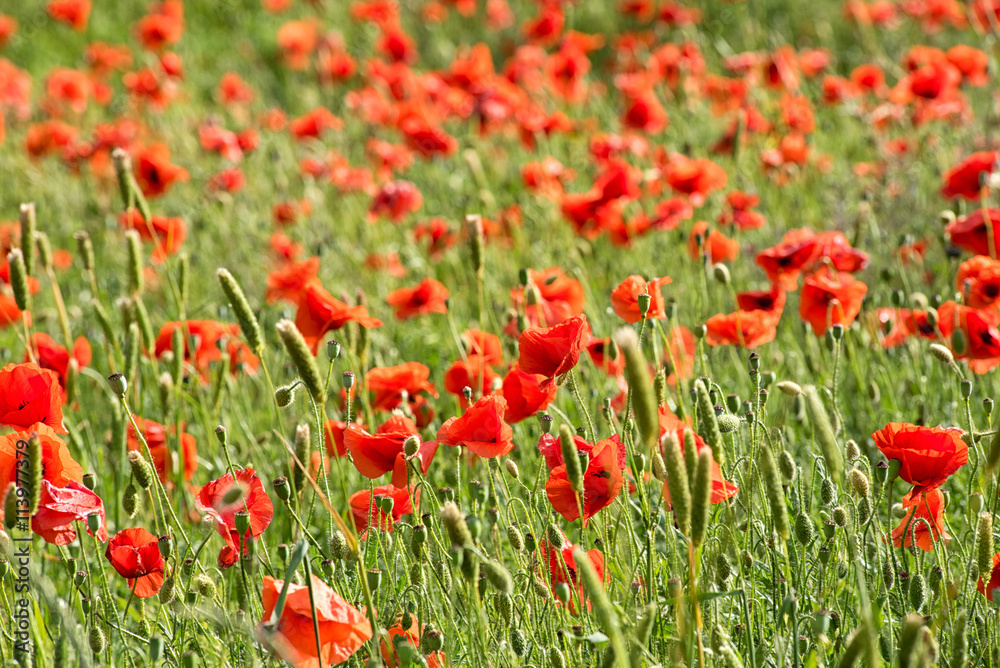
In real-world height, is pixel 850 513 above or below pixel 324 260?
above

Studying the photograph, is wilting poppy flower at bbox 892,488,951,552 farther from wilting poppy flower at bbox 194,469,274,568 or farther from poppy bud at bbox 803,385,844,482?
wilting poppy flower at bbox 194,469,274,568

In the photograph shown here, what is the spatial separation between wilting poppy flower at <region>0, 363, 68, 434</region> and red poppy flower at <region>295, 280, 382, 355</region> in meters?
0.51

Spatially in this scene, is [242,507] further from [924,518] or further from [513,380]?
[924,518]

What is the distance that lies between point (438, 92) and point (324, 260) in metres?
1.23

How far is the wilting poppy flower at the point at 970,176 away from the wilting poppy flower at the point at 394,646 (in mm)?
1989

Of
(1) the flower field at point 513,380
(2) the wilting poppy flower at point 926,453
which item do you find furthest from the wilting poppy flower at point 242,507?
(2) the wilting poppy flower at point 926,453

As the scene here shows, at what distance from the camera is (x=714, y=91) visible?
4949mm

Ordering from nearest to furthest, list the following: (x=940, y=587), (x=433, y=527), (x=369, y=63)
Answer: (x=940, y=587)
(x=433, y=527)
(x=369, y=63)

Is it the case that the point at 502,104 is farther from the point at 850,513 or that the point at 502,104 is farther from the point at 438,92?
the point at 850,513

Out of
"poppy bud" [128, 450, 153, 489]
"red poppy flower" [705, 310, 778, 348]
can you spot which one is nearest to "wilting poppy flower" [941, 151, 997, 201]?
"red poppy flower" [705, 310, 778, 348]

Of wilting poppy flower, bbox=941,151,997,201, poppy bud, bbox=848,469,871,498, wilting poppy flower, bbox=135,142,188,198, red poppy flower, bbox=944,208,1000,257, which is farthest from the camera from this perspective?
wilting poppy flower, bbox=135,142,188,198

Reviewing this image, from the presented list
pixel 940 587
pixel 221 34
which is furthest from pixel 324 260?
pixel 221 34

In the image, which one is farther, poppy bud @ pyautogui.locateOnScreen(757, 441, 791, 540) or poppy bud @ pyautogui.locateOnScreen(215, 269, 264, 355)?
poppy bud @ pyautogui.locateOnScreen(215, 269, 264, 355)

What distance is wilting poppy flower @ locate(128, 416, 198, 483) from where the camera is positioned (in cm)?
223
